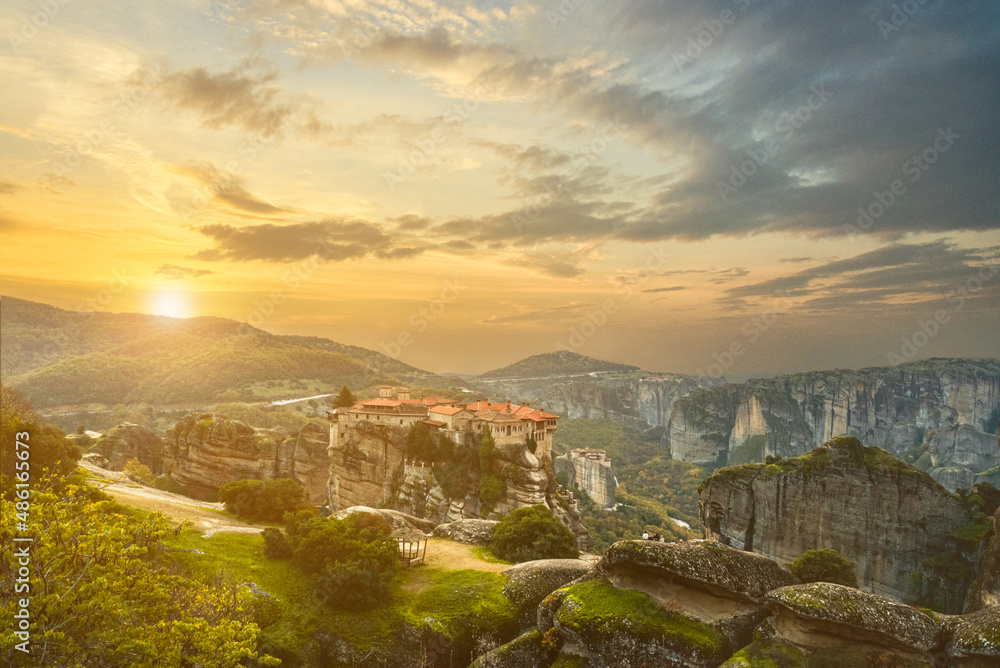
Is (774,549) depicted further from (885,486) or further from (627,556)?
(627,556)

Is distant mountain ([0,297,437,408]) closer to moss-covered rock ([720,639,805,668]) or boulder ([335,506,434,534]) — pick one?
boulder ([335,506,434,534])

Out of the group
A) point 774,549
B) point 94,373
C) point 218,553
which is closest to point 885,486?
point 774,549

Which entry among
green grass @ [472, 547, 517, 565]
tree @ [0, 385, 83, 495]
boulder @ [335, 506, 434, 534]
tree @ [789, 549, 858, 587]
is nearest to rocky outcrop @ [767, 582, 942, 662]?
tree @ [789, 549, 858, 587]

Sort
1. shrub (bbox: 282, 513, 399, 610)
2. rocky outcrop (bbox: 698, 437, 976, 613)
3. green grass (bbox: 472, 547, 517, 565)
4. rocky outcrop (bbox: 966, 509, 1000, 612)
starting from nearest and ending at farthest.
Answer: shrub (bbox: 282, 513, 399, 610) → green grass (bbox: 472, 547, 517, 565) → rocky outcrop (bbox: 966, 509, 1000, 612) → rocky outcrop (bbox: 698, 437, 976, 613)

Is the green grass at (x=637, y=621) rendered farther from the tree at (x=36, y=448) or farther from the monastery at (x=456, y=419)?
the monastery at (x=456, y=419)

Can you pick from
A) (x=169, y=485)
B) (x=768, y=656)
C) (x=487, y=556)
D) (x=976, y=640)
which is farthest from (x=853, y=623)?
(x=169, y=485)

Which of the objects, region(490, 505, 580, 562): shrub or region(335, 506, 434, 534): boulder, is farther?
region(335, 506, 434, 534): boulder

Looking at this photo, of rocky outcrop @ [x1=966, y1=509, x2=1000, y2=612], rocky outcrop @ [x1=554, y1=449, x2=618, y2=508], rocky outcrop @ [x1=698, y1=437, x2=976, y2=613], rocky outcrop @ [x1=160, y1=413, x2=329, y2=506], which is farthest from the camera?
rocky outcrop @ [x1=554, y1=449, x2=618, y2=508]
